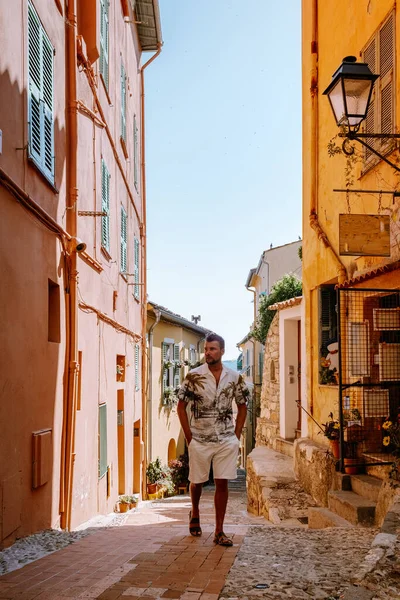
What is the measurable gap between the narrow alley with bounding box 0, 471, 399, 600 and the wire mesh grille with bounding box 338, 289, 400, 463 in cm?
217

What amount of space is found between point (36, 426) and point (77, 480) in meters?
2.12

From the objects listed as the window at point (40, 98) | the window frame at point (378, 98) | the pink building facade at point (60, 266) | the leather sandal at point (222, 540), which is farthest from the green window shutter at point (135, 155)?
the leather sandal at point (222, 540)

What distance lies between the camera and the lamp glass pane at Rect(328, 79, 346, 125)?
6.31 metres

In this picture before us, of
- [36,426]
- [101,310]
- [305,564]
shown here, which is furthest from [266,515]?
[305,564]

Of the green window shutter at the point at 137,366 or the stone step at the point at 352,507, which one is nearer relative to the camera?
the stone step at the point at 352,507

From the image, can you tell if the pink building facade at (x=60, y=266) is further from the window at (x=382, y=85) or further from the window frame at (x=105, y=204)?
the window at (x=382, y=85)

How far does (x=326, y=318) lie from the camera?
410 inches

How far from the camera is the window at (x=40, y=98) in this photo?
6.20 m

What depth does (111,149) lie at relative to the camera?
11.9 meters

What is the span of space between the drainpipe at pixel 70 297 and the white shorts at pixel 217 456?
2.56 metres

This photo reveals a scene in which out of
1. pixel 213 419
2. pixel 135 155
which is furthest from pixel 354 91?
pixel 135 155

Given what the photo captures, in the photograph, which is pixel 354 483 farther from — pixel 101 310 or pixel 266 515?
pixel 101 310

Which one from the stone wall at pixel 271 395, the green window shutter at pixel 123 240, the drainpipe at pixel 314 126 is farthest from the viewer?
the stone wall at pixel 271 395

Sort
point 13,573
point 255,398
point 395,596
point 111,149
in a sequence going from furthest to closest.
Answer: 1. point 255,398
2. point 111,149
3. point 13,573
4. point 395,596
